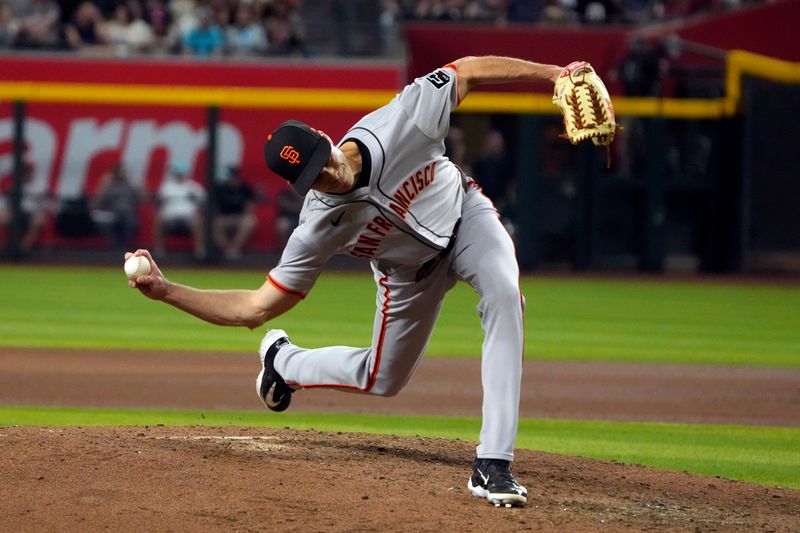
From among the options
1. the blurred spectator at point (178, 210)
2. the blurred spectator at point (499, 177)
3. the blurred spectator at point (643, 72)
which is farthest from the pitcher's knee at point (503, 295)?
the blurred spectator at point (643, 72)

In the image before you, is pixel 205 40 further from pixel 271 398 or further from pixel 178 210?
pixel 271 398

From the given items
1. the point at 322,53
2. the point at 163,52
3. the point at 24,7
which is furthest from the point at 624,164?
the point at 24,7

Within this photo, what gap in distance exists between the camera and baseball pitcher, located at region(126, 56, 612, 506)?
169 inches

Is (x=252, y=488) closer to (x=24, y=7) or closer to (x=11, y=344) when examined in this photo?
(x=11, y=344)

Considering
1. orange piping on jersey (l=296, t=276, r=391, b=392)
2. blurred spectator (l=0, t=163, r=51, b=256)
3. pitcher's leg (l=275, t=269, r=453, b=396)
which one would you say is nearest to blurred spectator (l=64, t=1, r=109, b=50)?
blurred spectator (l=0, t=163, r=51, b=256)

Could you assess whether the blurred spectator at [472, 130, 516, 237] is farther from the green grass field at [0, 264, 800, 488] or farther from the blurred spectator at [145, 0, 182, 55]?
the blurred spectator at [145, 0, 182, 55]

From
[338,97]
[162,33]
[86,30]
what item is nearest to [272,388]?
[338,97]

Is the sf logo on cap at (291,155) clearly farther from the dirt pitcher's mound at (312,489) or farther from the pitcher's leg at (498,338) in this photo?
the dirt pitcher's mound at (312,489)

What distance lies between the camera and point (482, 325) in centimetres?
447

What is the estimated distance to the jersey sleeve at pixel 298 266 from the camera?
4.43 m

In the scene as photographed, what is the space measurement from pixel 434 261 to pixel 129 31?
1427 cm

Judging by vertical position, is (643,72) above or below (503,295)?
above

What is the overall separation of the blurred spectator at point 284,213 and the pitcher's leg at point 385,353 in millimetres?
11543

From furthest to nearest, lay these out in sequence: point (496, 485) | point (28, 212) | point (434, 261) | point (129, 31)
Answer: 1. point (129, 31)
2. point (28, 212)
3. point (434, 261)
4. point (496, 485)
